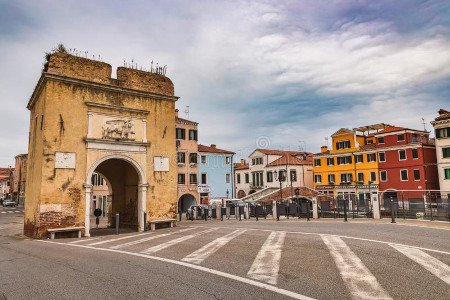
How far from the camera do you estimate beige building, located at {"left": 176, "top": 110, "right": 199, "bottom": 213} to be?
43656 millimetres

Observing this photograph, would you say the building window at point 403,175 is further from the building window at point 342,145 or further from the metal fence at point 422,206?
the metal fence at point 422,206

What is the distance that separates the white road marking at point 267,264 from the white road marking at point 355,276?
4.01 feet

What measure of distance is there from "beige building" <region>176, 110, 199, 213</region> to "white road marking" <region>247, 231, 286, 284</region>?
1350 inches

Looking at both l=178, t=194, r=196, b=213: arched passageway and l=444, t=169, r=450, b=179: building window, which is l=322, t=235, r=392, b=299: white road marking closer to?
l=444, t=169, r=450, b=179: building window

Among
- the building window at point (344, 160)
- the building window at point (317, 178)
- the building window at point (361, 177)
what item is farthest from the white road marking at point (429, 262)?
the building window at point (317, 178)

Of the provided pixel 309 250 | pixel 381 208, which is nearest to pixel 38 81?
pixel 309 250

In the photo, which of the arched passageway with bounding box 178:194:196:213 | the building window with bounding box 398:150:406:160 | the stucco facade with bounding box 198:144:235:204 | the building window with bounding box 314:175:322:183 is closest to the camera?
the building window with bounding box 398:150:406:160

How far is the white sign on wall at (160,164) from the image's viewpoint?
62.2 feet

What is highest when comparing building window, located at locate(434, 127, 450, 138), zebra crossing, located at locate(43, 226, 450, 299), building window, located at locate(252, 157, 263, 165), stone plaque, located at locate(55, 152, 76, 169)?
building window, located at locate(434, 127, 450, 138)

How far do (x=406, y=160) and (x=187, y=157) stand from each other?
2756 cm

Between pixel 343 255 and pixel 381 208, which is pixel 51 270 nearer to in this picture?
pixel 343 255

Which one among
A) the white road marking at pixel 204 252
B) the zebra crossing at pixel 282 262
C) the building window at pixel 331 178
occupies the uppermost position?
the building window at pixel 331 178

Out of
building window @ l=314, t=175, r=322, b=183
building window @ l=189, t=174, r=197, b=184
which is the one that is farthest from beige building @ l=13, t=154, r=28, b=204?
building window @ l=314, t=175, r=322, b=183

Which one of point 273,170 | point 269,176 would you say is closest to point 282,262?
point 273,170
